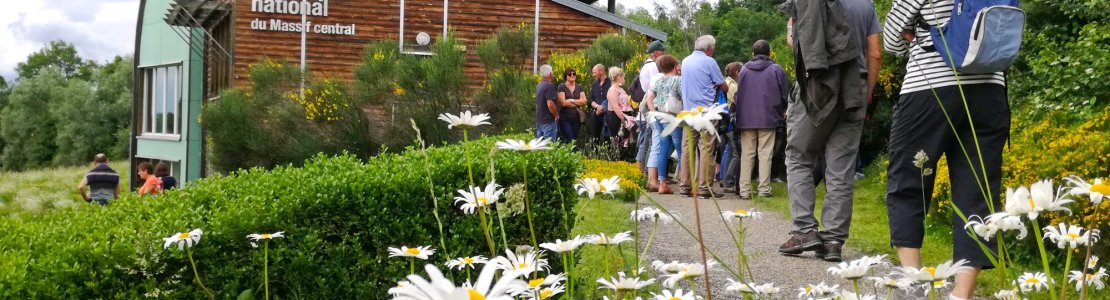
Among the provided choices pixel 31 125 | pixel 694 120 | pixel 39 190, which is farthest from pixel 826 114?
pixel 31 125

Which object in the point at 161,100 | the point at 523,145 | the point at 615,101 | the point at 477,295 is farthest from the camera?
the point at 161,100

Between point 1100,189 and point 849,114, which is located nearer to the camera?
point 1100,189

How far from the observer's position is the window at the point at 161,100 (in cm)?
3138

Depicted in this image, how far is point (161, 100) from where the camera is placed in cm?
3253

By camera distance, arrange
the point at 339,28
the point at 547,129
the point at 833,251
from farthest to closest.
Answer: the point at 339,28
the point at 547,129
the point at 833,251

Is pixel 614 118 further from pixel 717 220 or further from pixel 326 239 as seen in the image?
pixel 326 239

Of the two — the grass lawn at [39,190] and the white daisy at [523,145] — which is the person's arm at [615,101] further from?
the grass lawn at [39,190]

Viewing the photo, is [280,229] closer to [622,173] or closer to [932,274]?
[932,274]

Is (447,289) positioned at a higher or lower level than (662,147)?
higher

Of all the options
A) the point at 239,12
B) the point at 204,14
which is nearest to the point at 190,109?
the point at 204,14

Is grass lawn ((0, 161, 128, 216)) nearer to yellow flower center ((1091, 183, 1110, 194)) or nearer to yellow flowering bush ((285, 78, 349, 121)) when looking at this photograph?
yellow flowering bush ((285, 78, 349, 121))

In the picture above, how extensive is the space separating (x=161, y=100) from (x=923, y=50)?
30.5 m

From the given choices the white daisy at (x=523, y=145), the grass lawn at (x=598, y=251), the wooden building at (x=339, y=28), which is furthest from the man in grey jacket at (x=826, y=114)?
the wooden building at (x=339, y=28)

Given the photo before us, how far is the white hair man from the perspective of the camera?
14.5 metres
